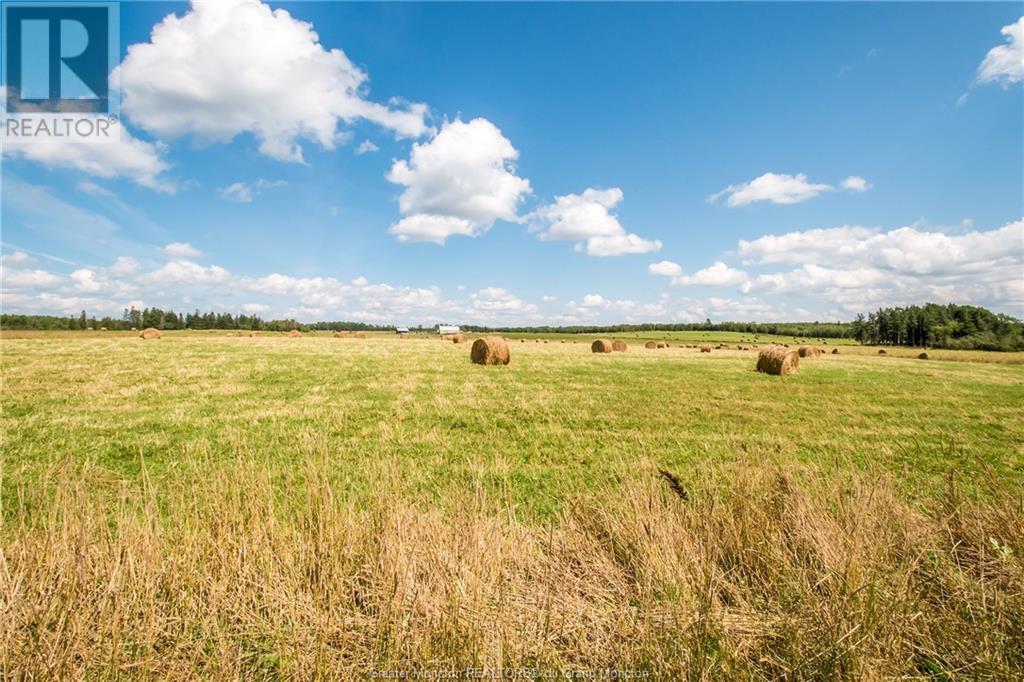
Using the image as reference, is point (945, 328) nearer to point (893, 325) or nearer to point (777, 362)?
point (893, 325)

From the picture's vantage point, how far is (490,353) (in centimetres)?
3066

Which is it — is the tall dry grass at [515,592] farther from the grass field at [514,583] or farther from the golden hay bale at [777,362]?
the golden hay bale at [777,362]

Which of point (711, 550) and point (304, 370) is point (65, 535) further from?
point (304, 370)

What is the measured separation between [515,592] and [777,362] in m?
30.7

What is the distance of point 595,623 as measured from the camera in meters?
3.20

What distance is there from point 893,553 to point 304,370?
24.6 metres

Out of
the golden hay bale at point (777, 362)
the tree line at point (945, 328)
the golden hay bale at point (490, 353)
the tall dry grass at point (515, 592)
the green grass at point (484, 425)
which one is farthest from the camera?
the tree line at point (945, 328)

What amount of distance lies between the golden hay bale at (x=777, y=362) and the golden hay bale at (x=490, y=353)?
18.0 metres

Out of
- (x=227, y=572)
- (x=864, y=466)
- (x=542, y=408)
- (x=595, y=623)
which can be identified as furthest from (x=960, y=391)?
(x=227, y=572)

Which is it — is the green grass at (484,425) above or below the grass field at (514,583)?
below

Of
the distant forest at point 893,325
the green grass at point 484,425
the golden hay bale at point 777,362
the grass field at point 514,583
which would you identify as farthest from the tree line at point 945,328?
the grass field at point 514,583

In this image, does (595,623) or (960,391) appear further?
(960,391)

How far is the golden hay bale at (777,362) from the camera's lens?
28297 mm

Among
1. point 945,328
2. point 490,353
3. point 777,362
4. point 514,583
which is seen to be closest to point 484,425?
point 514,583
